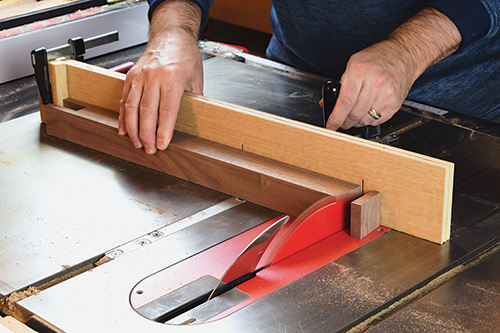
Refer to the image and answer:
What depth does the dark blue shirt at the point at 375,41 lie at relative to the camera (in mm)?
1795

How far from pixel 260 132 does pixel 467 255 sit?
1.48 ft

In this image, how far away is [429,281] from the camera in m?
1.04

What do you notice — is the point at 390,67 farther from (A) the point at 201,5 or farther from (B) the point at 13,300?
(B) the point at 13,300

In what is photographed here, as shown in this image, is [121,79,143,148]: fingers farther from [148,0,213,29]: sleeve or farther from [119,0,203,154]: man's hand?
[148,0,213,29]: sleeve

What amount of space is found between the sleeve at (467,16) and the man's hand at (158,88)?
1.95ft

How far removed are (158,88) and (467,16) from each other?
2.35 ft

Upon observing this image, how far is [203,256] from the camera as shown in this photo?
1.12 m

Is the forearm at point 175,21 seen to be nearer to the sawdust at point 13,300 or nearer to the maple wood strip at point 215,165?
the maple wood strip at point 215,165

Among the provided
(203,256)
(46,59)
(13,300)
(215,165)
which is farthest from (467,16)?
(13,300)

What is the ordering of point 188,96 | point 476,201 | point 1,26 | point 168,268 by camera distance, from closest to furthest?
point 168,268
point 476,201
point 188,96
point 1,26

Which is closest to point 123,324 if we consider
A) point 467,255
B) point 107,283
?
point 107,283

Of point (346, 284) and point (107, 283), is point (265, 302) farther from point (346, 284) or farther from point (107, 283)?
point (107, 283)

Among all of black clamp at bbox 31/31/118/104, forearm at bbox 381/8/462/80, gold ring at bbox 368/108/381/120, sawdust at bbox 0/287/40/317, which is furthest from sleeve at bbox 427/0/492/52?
sawdust at bbox 0/287/40/317

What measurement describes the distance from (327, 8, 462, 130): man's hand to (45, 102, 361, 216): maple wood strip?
0.22 meters
